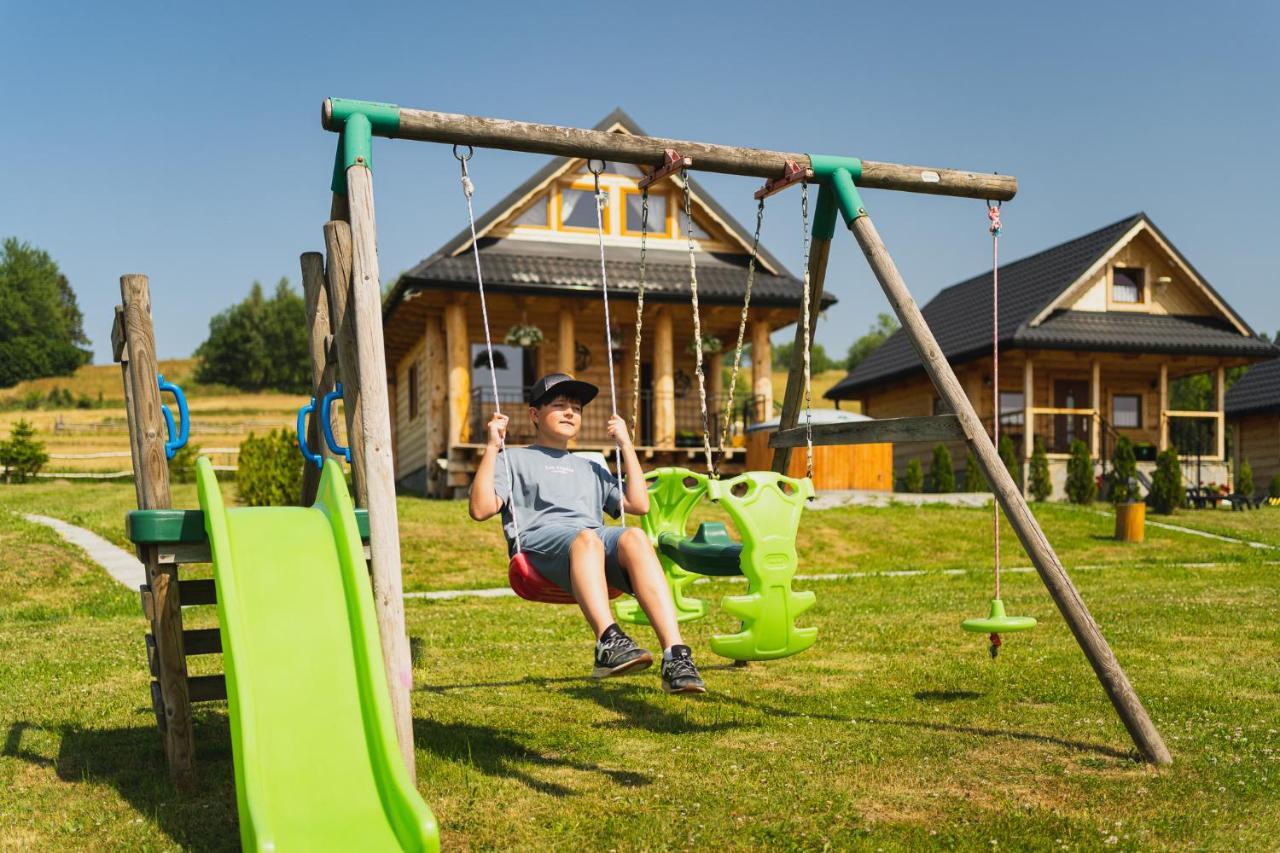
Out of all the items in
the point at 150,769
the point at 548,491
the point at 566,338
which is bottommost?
the point at 150,769

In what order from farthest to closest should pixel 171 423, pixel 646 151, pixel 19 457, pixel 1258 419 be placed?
1. pixel 1258 419
2. pixel 19 457
3. pixel 646 151
4. pixel 171 423

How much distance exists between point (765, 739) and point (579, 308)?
56.6ft

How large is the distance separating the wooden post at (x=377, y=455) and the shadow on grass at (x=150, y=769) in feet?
2.65

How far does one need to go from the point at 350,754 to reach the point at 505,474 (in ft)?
6.13

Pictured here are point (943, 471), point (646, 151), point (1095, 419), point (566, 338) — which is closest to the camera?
point (646, 151)

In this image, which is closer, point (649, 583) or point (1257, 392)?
point (649, 583)

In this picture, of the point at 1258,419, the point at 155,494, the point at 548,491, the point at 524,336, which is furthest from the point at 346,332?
the point at 1258,419

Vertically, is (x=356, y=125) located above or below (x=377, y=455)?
above

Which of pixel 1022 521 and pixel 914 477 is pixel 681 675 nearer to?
pixel 1022 521

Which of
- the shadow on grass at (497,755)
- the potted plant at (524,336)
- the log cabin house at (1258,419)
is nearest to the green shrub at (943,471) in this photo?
the potted plant at (524,336)

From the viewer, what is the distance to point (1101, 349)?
83.0 ft

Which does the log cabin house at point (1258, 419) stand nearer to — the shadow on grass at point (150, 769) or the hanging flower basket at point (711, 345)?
the hanging flower basket at point (711, 345)

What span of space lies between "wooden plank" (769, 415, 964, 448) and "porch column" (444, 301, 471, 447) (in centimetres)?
1486

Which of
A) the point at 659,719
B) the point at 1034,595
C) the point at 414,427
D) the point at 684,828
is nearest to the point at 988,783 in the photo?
the point at 684,828
